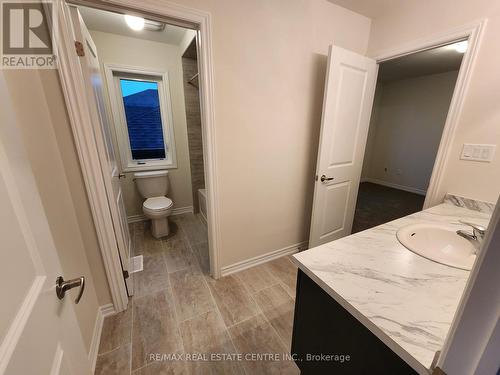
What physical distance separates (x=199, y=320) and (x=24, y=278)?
1291 millimetres

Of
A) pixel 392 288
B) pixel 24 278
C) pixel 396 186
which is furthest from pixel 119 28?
pixel 396 186

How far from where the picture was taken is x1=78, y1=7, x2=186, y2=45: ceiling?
1931 mm

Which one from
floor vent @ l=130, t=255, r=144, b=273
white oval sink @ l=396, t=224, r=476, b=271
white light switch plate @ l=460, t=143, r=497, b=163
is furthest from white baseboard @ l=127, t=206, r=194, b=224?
white light switch plate @ l=460, t=143, r=497, b=163

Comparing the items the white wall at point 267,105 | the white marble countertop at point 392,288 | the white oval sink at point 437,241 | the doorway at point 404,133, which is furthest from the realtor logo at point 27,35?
the doorway at point 404,133

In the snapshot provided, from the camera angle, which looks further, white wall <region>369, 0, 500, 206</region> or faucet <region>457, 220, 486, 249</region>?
white wall <region>369, 0, 500, 206</region>

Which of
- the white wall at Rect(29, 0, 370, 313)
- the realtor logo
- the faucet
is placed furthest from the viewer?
the white wall at Rect(29, 0, 370, 313)

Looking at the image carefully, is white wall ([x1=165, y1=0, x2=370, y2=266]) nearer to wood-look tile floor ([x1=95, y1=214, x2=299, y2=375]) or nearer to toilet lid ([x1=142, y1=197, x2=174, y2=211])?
wood-look tile floor ([x1=95, y1=214, x2=299, y2=375])

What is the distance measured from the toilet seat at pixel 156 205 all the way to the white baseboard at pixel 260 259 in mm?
1055

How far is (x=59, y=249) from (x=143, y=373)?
0.84 meters

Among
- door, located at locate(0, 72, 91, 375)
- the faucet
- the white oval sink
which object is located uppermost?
door, located at locate(0, 72, 91, 375)

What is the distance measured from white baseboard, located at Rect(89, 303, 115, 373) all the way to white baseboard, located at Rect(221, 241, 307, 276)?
89 cm

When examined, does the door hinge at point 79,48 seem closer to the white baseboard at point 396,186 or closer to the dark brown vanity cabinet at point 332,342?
the dark brown vanity cabinet at point 332,342

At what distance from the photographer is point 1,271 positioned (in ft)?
1.20

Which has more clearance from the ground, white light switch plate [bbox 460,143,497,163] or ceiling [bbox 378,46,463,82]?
ceiling [bbox 378,46,463,82]
